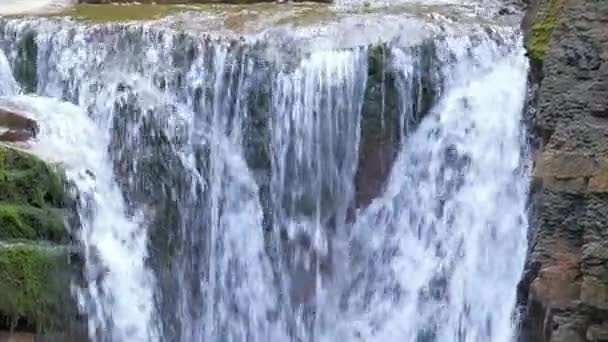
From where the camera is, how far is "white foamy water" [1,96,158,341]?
768 cm

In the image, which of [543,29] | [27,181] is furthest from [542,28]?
[27,181]

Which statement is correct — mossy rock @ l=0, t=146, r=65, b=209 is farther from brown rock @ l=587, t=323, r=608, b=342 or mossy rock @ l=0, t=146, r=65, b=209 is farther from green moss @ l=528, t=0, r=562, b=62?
brown rock @ l=587, t=323, r=608, b=342

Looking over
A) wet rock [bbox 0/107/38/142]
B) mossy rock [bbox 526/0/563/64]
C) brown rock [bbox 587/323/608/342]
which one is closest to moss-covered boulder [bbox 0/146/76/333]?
wet rock [bbox 0/107/38/142]

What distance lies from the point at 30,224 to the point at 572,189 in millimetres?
3430

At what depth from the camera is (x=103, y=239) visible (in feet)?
25.9

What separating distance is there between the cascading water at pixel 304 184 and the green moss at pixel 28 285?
75cm

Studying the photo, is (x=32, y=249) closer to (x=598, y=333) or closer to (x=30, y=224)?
(x=30, y=224)

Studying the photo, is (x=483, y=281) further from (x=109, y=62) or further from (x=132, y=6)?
(x=132, y=6)

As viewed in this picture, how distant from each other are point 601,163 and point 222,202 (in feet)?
12.0

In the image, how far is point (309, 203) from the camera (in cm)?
854

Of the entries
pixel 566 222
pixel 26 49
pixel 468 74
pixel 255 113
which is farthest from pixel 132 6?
pixel 566 222

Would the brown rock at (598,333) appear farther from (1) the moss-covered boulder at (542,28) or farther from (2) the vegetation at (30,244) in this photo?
(2) the vegetation at (30,244)

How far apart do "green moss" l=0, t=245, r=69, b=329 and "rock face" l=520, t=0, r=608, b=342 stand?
9.28 ft

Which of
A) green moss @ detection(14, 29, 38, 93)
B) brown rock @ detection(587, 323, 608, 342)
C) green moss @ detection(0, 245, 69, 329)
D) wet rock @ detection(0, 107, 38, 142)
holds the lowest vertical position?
green moss @ detection(0, 245, 69, 329)
